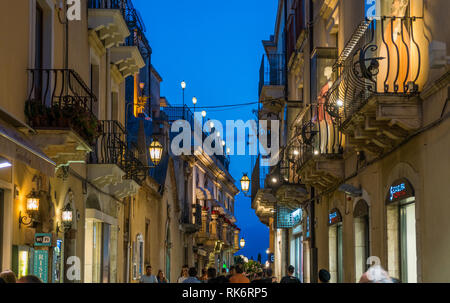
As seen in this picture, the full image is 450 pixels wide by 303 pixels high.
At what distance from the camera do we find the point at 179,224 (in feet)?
134

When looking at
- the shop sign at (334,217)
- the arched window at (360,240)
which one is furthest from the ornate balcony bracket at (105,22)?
the arched window at (360,240)

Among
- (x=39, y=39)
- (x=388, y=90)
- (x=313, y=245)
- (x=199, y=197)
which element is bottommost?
(x=313, y=245)

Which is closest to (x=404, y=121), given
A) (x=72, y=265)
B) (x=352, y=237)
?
(x=352, y=237)

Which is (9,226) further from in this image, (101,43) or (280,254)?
(280,254)

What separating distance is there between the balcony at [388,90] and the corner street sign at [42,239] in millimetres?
5771

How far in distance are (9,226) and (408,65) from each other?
21.9ft

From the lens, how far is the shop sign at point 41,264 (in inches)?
523

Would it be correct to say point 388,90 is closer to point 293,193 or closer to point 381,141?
point 381,141

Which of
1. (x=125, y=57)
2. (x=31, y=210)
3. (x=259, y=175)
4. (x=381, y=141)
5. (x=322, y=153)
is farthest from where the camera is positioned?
(x=259, y=175)

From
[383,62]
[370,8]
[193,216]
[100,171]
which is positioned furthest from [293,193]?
[193,216]

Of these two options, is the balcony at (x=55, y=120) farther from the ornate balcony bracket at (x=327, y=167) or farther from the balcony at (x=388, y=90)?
the ornate balcony bracket at (x=327, y=167)

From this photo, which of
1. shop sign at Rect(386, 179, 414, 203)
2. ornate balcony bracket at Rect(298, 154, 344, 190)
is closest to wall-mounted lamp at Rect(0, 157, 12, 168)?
shop sign at Rect(386, 179, 414, 203)

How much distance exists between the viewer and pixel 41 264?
13.6 meters

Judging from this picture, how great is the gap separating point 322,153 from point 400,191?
6022mm
